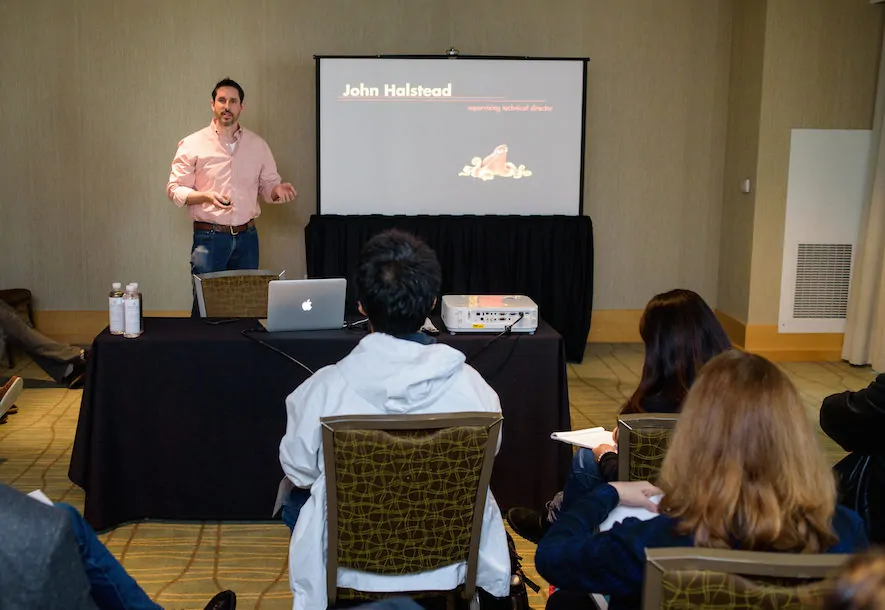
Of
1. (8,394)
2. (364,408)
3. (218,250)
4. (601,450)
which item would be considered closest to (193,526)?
(8,394)

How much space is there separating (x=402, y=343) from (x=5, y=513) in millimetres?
1008

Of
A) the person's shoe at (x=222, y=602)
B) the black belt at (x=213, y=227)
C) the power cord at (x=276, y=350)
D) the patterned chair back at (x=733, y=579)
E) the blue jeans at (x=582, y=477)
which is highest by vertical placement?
the black belt at (x=213, y=227)

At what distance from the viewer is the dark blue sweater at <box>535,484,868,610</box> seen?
1382mm

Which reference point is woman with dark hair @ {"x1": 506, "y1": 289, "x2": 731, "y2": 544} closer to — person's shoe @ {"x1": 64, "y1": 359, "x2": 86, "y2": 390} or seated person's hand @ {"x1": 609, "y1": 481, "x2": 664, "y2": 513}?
seated person's hand @ {"x1": 609, "y1": 481, "x2": 664, "y2": 513}

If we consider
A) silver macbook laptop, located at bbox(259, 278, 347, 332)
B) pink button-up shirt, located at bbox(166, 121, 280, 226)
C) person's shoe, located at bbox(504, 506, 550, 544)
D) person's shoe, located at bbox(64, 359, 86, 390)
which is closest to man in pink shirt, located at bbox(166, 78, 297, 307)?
pink button-up shirt, located at bbox(166, 121, 280, 226)

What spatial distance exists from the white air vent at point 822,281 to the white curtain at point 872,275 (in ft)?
0.37

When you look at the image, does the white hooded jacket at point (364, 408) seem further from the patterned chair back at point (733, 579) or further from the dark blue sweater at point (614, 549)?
the patterned chair back at point (733, 579)

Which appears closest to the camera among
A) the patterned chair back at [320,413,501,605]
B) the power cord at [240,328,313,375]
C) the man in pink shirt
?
the patterned chair back at [320,413,501,605]

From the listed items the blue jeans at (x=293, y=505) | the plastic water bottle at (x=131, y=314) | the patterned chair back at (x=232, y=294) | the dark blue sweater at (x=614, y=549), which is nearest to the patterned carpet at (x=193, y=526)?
the blue jeans at (x=293, y=505)

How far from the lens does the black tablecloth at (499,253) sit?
5754 millimetres

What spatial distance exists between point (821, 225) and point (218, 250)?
3.84 m

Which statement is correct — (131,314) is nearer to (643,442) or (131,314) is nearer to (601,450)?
(601,450)

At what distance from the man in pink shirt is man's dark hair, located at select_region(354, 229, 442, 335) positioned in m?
2.98

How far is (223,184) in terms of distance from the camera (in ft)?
16.7
